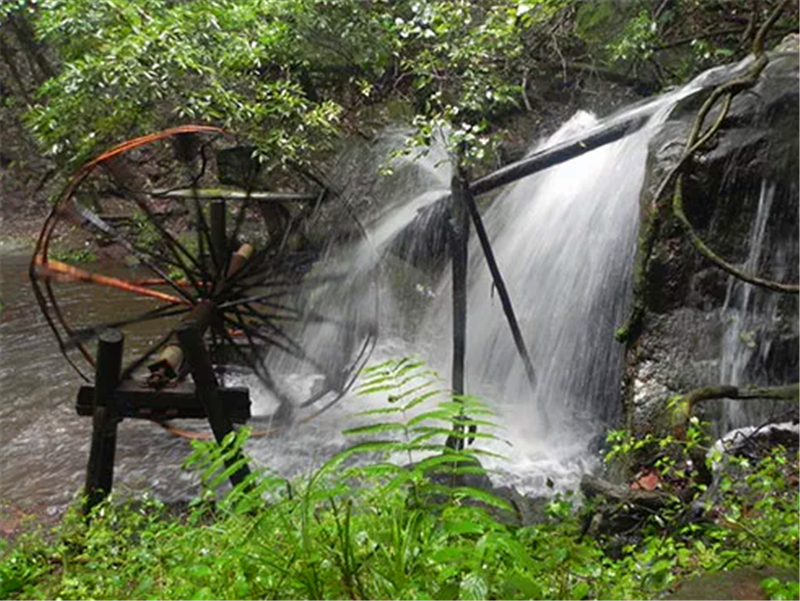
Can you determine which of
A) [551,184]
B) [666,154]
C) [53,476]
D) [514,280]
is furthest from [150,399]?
[551,184]

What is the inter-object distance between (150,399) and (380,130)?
5.90 meters

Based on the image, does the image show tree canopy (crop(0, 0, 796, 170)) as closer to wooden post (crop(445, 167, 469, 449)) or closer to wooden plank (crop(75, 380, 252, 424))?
wooden post (crop(445, 167, 469, 449))

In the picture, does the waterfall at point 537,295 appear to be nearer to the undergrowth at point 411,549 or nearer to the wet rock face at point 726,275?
the wet rock face at point 726,275

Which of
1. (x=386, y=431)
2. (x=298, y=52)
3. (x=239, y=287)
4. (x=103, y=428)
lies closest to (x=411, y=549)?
(x=386, y=431)

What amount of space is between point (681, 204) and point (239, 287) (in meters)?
3.93

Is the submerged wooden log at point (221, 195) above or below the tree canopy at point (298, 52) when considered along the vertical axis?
below

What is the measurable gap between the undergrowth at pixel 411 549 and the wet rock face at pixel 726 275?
4.72 ft

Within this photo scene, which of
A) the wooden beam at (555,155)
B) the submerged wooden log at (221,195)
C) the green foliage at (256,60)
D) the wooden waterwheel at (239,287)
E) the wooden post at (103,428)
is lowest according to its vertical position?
the wooden post at (103,428)

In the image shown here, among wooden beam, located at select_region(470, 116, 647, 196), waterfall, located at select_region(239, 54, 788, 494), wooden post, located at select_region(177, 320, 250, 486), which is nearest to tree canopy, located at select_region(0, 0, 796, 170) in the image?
wooden beam, located at select_region(470, 116, 647, 196)

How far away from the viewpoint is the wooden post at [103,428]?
15.3 feet

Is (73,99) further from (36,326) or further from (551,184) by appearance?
(551,184)

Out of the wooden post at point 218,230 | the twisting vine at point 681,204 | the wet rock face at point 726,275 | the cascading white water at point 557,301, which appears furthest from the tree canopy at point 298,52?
the wet rock face at point 726,275

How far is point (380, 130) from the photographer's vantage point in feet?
31.3

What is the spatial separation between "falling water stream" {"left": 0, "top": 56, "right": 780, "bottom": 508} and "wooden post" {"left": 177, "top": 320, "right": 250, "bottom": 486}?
0.99m
